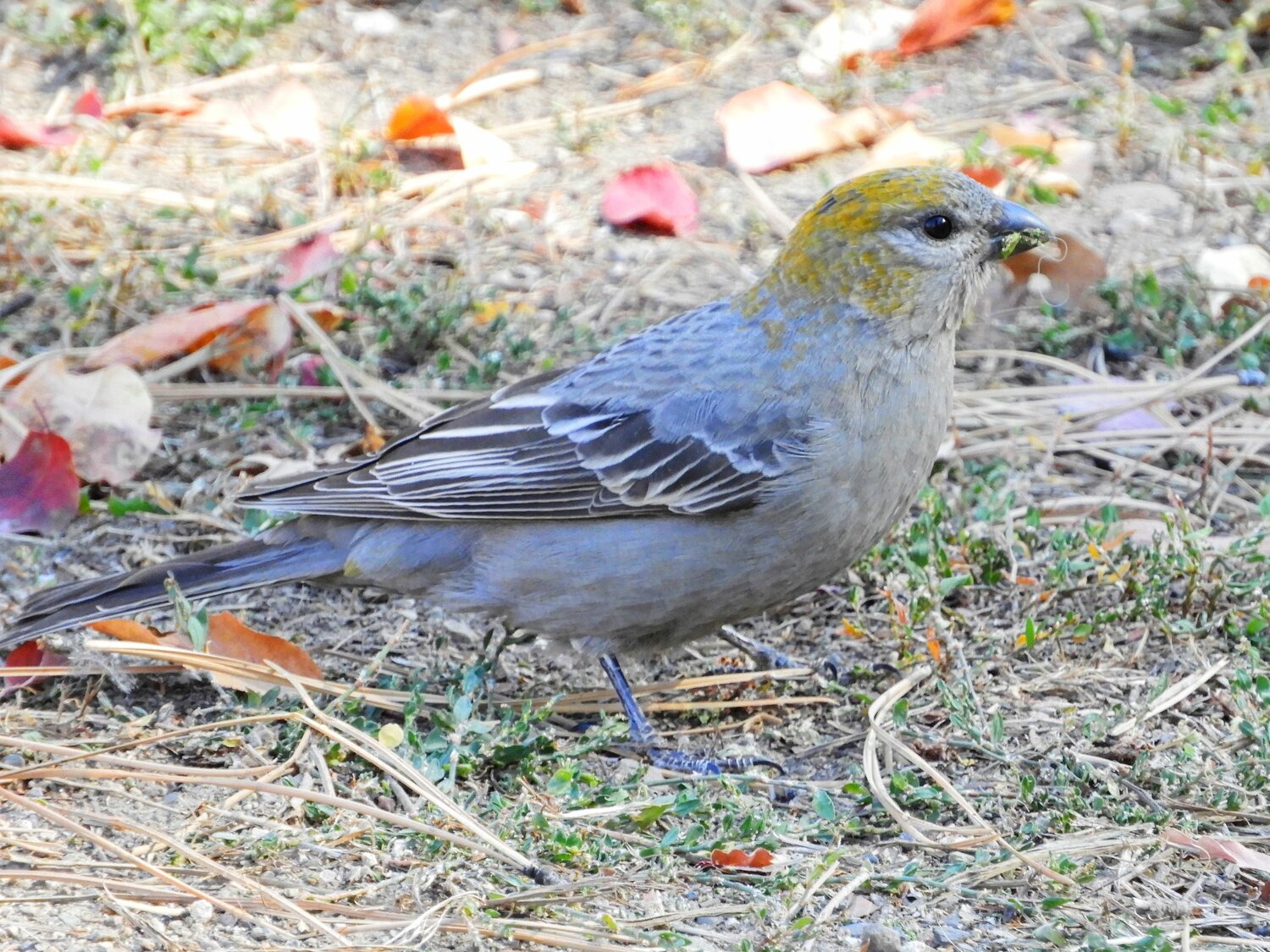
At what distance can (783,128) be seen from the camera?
22.6ft

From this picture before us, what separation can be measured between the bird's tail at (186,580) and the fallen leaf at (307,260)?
168 cm

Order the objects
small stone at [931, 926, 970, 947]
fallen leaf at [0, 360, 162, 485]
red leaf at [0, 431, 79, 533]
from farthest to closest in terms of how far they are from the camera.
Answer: fallen leaf at [0, 360, 162, 485], red leaf at [0, 431, 79, 533], small stone at [931, 926, 970, 947]

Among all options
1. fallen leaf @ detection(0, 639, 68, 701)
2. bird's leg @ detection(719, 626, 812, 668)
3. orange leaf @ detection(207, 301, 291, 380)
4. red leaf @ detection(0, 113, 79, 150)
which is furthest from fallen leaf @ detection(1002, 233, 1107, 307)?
red leaf @ detection(0, 113, 79, 150)

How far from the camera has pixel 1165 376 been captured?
18.5 feet

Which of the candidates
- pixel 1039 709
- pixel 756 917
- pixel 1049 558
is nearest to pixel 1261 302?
pixel 1049 558

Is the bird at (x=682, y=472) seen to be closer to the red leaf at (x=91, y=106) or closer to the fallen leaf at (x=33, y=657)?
the fallen leaf at (x=33, y=657)

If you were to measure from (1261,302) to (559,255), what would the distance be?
2666mm

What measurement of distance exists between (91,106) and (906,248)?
13.7 feet

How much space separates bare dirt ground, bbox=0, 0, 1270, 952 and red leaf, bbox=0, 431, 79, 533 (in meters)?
0.12

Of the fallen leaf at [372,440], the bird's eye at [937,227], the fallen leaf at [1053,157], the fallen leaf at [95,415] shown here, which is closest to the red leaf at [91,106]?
the fallen leaf at [95,415]

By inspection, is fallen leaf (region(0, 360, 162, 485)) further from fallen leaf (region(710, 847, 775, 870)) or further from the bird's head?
fallen leaf (region(710, 847, 775, 870))

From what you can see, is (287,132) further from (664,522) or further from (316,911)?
(316,911)

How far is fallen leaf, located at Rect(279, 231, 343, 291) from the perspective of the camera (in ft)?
19.3

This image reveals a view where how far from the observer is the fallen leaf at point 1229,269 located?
5801 mm
